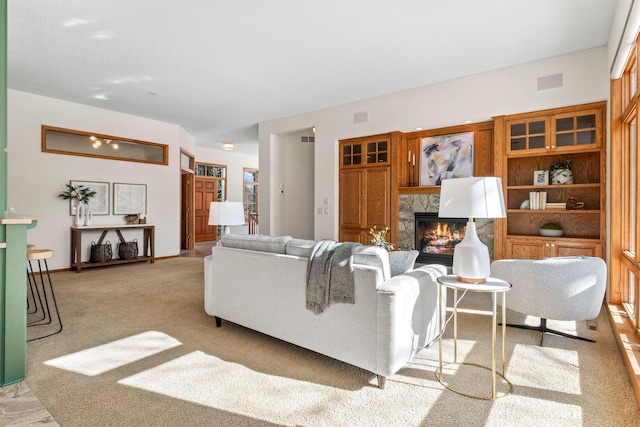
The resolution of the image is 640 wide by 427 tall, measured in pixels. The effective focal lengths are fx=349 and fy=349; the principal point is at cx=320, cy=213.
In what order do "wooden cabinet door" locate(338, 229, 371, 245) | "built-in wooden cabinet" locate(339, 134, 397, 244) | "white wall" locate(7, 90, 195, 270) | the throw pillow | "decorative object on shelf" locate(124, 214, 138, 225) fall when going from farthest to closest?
1. "decorative object on shelf" locate(124, 214, 138, 225)
2. "wooden cabinet door" locate(338, 229, 371, 245)
3. "built-in wooden cabinet" locate(339, 134, 397, 244)
4. "white wall" locate(7, 90, 195, 270)
5. the throw pillow

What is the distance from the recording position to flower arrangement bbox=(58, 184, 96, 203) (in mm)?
5980

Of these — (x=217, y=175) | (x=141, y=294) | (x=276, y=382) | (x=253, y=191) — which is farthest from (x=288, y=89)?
(x=253, y=191)

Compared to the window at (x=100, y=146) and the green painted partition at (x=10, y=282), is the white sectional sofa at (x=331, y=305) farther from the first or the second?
the window at (x=100, y=146)

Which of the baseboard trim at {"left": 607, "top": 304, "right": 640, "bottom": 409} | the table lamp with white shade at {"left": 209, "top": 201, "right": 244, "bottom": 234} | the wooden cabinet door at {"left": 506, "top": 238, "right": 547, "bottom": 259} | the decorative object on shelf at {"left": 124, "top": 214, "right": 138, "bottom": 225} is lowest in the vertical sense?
the baseboard trim at {"left": 607, "top": 304, "right": 640, "bottom": 409}

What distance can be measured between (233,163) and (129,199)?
14.9 feet

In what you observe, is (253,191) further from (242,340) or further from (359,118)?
(242,340)

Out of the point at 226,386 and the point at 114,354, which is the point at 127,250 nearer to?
the point at 114,354

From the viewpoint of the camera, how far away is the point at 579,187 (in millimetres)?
4301

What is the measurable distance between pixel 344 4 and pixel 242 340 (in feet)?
10.2

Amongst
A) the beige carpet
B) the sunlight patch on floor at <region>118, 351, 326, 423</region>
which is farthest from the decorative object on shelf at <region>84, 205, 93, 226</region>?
the sunlight patch on floor at <region>118, 351, 326, 423</region>

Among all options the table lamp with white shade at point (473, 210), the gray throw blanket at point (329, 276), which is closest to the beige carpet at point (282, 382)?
the gray throw blanket at point (329, 276)

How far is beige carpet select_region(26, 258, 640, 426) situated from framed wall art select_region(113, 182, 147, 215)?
3.84 metres

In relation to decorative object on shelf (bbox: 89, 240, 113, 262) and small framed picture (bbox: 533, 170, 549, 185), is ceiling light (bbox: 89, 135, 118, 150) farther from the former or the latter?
small framed picture (bbox: 533, 170, 549, 185)

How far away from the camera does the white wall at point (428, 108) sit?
4.17 meters
